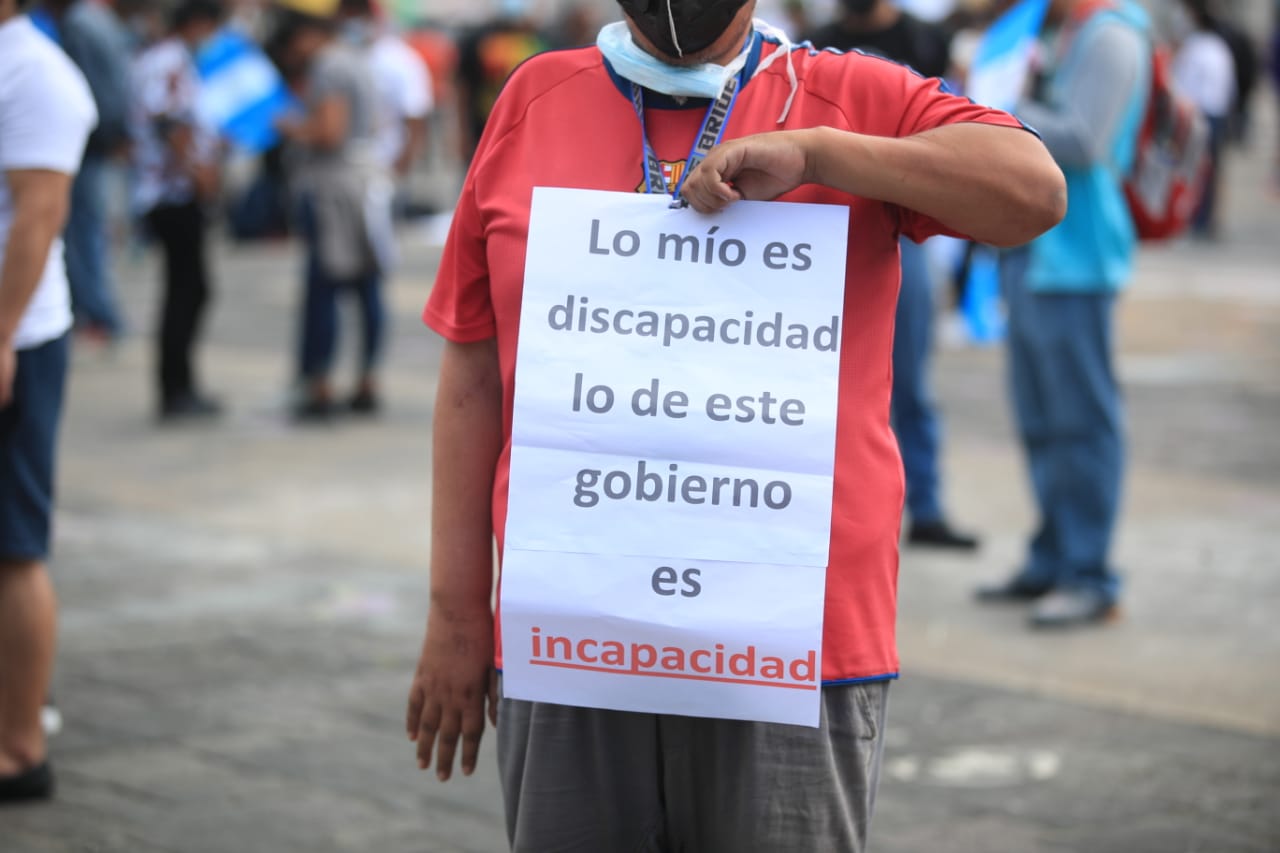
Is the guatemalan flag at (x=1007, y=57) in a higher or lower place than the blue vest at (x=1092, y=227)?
higher

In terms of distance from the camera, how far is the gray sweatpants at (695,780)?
2.26 m

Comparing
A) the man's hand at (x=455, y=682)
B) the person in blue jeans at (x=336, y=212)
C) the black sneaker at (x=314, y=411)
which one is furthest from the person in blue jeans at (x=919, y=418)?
the man's hand at (x=455, y=682)

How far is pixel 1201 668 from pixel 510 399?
3573mm

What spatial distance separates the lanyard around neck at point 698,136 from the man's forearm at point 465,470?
381 millimetres

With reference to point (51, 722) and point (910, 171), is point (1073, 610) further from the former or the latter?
point (910, 171)

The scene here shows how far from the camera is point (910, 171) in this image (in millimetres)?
2172

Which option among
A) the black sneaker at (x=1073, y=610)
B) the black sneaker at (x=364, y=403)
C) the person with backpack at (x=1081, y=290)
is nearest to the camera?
the person with backpack at (x=1081, y=290)

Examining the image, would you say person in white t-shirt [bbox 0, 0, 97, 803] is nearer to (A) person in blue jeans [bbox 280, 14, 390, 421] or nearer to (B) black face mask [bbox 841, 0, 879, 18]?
(B) black face mask [bbox 841, 0, 879, 18]

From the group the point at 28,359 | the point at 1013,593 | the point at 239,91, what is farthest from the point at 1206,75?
the point at 28,359

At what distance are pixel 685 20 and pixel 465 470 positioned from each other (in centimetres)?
73

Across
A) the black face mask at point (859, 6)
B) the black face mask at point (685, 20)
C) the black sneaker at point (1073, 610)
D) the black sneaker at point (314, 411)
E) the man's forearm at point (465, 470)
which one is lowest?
the black sneaker at point (314, 411)

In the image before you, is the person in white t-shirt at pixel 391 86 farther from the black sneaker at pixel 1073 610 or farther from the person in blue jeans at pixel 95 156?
the black sneaker at pixel 1073 610

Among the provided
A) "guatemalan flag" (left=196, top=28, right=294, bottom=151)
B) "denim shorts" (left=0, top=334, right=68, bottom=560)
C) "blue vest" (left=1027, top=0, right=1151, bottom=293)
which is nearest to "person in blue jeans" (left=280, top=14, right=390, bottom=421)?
"guatemalan flag" (left=196, top=28, right=294, bottom=151)

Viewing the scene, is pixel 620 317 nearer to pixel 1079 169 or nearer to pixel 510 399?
pixel 510 399
